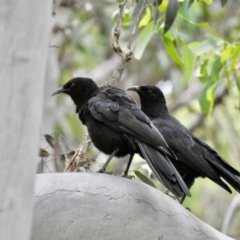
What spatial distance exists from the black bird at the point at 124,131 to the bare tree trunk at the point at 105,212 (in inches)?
7.6

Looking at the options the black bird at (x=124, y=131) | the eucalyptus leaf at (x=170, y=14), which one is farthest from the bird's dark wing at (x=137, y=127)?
the eucalyptus leaf at (x=170, y=14)

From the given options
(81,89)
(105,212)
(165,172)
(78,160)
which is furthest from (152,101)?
(105,212)

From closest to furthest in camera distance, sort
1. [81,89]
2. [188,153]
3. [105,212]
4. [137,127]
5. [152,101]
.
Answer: [105,212] → [137,127] → [81,89] → [188,153] → [152,101]

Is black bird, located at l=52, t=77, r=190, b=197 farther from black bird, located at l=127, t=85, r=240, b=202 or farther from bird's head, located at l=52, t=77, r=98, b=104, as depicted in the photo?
black bird, located at l=127, t=85, r=240, b=202

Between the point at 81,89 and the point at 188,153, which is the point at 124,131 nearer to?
the point at 81,89

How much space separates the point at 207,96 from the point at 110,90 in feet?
6.23

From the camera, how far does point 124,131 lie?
5.17 m

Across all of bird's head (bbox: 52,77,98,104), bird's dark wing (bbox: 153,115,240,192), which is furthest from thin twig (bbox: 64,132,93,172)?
bird's dark wing (bbox: 153,115,240,192)

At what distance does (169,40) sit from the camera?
6336 millimetres

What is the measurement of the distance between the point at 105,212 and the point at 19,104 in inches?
65.0

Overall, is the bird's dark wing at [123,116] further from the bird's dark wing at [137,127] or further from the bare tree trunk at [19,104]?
the bare tree trunk at [19,104]

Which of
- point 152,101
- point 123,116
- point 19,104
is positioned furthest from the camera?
point 152,101

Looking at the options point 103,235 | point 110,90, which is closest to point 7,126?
point 103,235

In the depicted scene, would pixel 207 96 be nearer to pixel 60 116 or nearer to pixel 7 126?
pixel 7 126
